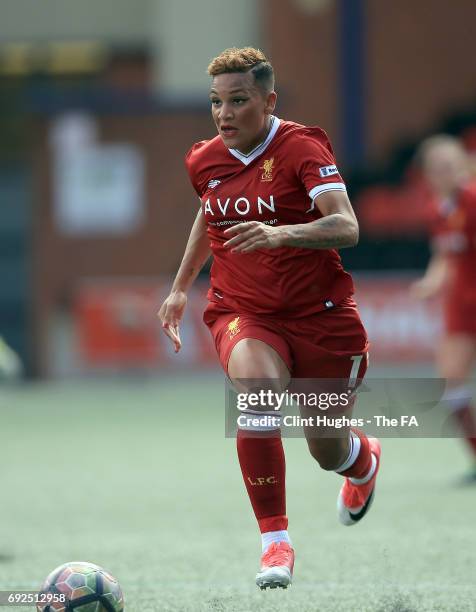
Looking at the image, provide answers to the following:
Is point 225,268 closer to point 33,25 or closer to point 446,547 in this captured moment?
point 446,547

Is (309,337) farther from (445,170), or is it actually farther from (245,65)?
(445,170)

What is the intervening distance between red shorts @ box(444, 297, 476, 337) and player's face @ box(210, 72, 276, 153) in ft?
14.5

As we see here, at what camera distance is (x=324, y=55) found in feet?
70.6

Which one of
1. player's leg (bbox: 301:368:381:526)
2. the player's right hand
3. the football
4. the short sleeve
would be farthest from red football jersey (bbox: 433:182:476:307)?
the football

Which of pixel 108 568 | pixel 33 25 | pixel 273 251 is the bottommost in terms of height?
pixel 108 568

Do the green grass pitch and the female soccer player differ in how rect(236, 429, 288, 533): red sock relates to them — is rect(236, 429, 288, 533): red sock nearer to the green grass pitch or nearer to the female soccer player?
the female soccer player

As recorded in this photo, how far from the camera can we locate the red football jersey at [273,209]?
17.5 feet

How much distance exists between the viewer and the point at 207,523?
7.75 meters

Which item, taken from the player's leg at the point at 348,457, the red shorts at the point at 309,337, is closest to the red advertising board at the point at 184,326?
the player's leg at the point at 348,457

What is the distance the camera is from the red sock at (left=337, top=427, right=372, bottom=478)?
6.13 meters

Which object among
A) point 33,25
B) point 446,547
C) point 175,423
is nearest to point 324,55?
point 33,25

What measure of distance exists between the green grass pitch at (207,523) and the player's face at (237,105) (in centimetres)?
177

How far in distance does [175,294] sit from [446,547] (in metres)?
1.87

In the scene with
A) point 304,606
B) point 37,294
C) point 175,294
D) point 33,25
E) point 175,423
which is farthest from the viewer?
point 33,25
